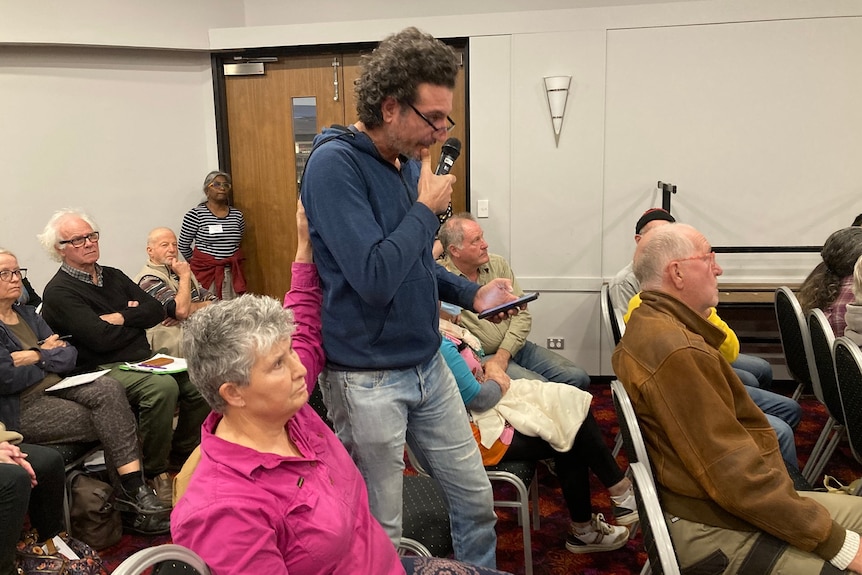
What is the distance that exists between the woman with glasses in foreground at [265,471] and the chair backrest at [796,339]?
76.2 inches

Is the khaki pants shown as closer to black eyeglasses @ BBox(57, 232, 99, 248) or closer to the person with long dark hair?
the person with long dark hair

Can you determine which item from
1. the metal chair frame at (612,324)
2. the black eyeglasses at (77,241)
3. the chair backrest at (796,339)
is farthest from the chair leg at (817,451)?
the black eyeglasses at (77,241)

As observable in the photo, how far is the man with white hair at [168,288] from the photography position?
3477 mm

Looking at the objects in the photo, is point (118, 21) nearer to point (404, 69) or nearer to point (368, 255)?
point (404, 69)

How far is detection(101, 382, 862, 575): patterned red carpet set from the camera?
2363 millimetres

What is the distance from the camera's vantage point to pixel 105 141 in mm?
4648

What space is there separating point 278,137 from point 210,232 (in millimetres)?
828

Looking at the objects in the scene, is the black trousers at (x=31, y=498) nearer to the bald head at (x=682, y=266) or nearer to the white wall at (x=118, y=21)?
the bald head at (x=682, y=266)

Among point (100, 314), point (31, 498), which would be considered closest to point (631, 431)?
point (31, 498)

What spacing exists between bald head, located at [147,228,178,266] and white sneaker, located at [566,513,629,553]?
8.09ft

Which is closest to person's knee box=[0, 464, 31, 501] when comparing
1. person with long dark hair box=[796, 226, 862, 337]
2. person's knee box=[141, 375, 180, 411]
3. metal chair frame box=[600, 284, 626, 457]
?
person's knee box=[141, 375, 180, 411]

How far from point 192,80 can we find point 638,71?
10.0 feet

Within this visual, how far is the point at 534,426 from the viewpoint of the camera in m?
2.13

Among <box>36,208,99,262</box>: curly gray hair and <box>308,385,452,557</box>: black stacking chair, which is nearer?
<box>308,385,452,557</box>: black stacking chair
